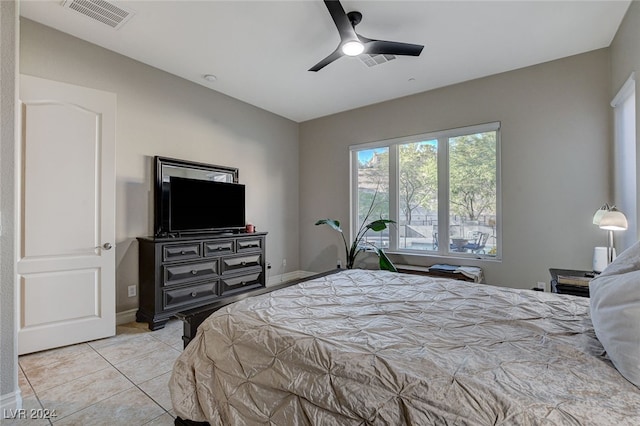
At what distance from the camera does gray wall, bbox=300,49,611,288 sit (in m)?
3.10

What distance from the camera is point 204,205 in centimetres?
364

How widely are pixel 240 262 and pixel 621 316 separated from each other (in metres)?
3.53

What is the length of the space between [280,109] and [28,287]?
12.3 feet

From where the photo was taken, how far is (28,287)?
2432 mm

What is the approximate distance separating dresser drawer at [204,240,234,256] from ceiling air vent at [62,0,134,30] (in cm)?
227

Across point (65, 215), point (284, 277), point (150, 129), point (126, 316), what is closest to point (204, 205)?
point (150, 129)

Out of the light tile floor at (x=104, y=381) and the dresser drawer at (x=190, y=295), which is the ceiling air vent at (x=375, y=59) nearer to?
the dresser drawer at (x=190, y=295)

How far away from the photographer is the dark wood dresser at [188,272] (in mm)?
3051

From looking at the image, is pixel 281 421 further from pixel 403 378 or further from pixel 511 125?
pixel 511 125

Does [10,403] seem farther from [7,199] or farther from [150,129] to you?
[150,129]

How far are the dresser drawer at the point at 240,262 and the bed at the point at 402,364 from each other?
2.07m

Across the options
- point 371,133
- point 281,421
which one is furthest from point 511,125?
point 281,421

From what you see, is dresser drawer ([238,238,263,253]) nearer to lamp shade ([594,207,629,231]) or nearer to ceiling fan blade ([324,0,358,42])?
ceiling fan blade ([324,0,358,42])

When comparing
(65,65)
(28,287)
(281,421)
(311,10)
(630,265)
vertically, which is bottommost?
(281,421)
